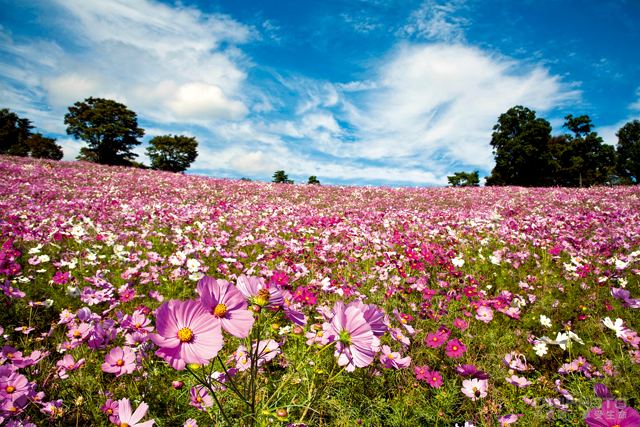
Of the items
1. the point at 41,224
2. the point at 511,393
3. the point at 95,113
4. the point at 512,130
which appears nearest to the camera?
the point at 511,393

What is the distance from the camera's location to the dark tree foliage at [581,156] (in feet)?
122

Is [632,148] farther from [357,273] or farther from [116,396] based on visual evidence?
[116,396]

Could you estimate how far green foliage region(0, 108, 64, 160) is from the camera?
139ft

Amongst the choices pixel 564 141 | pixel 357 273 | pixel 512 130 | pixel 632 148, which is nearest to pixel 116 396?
pixel 357 273

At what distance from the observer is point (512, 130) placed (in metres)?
38.4

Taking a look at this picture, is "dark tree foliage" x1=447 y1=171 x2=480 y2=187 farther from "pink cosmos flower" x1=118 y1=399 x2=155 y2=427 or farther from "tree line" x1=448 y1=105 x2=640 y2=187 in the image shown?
"pink cosmos flower" x1=118 y1=399 x2=155 y2=427

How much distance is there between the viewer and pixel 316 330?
4.05 feet

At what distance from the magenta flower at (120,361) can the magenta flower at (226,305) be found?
3.06 ft

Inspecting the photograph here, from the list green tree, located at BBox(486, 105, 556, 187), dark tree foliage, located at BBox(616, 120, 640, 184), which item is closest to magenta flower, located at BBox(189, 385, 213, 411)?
green tree, located at BBox(486, 105, 556, 187)

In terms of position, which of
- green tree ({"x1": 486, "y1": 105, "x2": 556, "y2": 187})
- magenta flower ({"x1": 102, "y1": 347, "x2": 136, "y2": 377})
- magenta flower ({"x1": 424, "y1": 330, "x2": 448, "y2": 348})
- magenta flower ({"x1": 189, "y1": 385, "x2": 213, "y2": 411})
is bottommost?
magenta flower ({"x1": 189, "y1": 385, "x2": 213, "y2": 411})

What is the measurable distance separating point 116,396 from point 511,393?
2796mm

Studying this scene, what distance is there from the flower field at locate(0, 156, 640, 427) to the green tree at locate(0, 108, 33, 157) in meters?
54.1

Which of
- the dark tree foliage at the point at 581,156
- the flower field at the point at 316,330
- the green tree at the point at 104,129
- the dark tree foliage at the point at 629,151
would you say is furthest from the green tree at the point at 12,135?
the dark tree foliage at the point at 629,151

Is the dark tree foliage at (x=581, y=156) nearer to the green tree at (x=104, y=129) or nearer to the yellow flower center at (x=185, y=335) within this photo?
the yellow flower center at (x=185, y=335)
